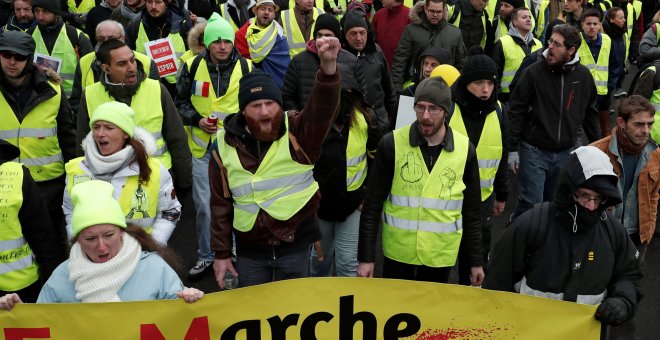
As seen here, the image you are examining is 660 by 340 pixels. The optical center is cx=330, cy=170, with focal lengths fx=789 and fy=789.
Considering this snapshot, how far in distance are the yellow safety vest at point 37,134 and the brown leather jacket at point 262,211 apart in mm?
1704

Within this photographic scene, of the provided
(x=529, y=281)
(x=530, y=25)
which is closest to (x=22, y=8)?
(x=530, y=25)

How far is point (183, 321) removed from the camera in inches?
151

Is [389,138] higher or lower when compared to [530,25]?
lower

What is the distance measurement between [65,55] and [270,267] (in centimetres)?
402

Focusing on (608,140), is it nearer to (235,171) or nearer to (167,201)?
(235,171)

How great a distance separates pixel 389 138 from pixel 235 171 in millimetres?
976

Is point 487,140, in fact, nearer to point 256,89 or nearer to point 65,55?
point 256,89

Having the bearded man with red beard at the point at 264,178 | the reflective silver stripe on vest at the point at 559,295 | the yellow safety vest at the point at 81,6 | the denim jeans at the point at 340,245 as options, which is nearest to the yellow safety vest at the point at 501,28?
the denim jeans at the point at 340,245

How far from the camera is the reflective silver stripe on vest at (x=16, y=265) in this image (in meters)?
4.39

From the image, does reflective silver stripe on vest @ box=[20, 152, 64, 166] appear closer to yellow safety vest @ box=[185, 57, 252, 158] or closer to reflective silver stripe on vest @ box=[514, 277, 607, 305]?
yellow safety vest @ box=[185, 57, 252, 158]

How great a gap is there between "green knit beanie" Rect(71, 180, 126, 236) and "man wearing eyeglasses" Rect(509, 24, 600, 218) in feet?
12.4

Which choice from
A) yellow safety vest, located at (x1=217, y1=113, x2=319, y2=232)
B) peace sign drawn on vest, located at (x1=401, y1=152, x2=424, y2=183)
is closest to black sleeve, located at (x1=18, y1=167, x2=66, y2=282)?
yellow safety vest, located at (x1=217, y1=113, x2=319, y2=232)

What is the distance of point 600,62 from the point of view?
914 cm

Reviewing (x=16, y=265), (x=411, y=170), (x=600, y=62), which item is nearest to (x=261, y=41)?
(x=411, y=170)
